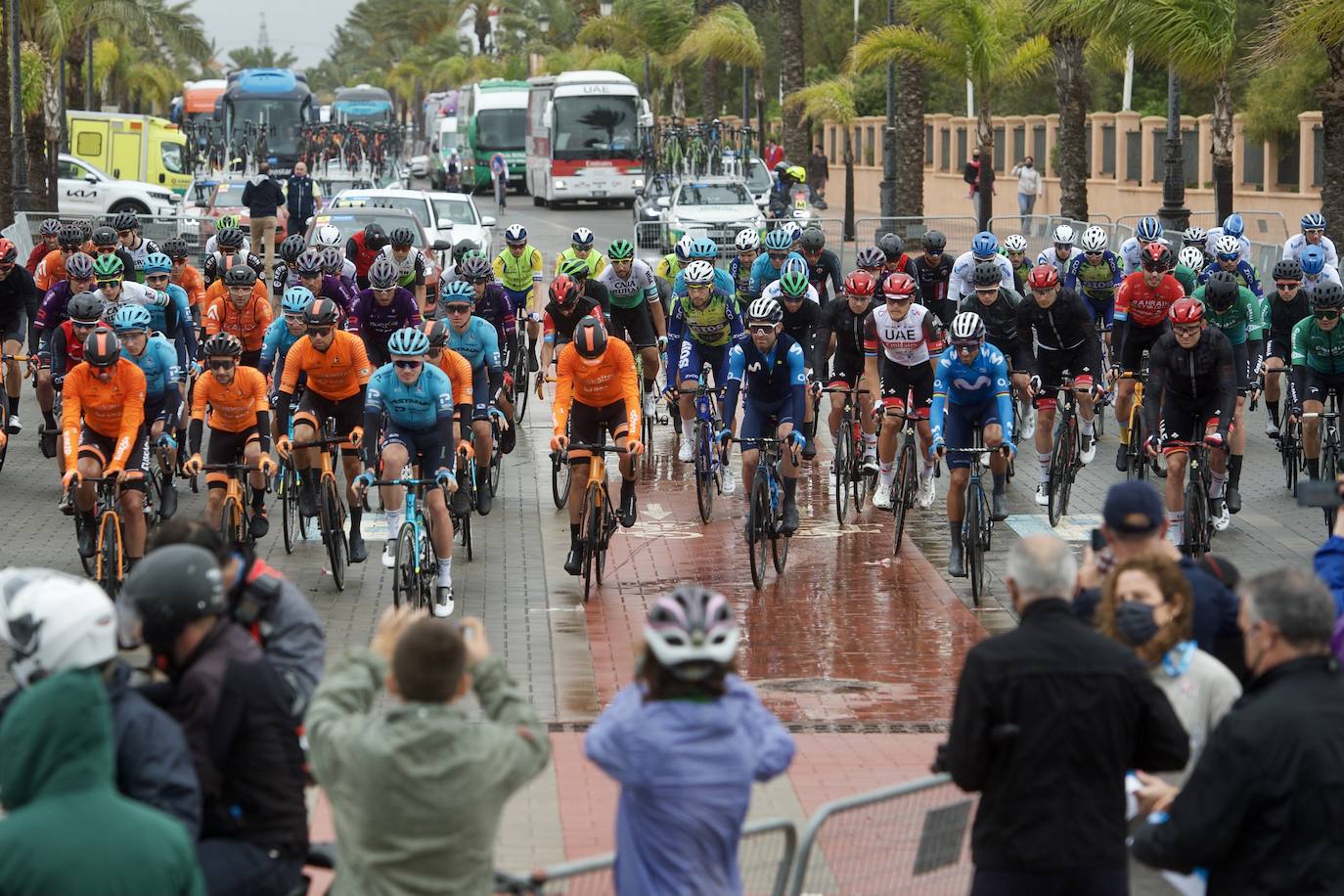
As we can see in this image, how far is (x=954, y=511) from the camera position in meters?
14.1

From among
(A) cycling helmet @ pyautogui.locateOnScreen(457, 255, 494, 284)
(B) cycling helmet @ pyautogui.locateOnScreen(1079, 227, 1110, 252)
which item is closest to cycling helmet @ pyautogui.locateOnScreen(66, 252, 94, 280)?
(A) cycling helmet @ pyautogui.locateOnScreen(457, 255, 494, 284)

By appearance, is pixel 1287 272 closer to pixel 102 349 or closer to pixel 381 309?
pixel 381 309

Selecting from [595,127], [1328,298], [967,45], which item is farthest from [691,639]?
[595,127]

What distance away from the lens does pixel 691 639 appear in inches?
214

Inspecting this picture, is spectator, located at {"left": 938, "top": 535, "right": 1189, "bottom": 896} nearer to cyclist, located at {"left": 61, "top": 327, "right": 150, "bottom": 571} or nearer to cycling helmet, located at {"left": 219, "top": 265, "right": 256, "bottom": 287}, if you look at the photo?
cyclist, located at {"left": 61, "top": 327, "right": 150, "bottom": 571}

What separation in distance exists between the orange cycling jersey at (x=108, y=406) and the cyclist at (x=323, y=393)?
107 centimetres

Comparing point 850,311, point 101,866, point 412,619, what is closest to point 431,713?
point 412,619

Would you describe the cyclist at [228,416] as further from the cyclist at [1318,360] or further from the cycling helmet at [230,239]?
the cyclist at [1318,360]

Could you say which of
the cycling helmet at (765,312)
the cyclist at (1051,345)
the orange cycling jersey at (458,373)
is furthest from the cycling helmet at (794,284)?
the orange cycling jersey at (458,373)

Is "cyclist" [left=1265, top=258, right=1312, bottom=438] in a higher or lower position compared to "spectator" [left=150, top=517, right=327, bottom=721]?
higher

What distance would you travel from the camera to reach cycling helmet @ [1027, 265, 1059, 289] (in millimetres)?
16609

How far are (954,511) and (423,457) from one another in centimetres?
356

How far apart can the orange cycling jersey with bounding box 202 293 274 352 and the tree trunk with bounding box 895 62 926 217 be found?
24.6 metres

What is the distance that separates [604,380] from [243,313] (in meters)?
4.63
